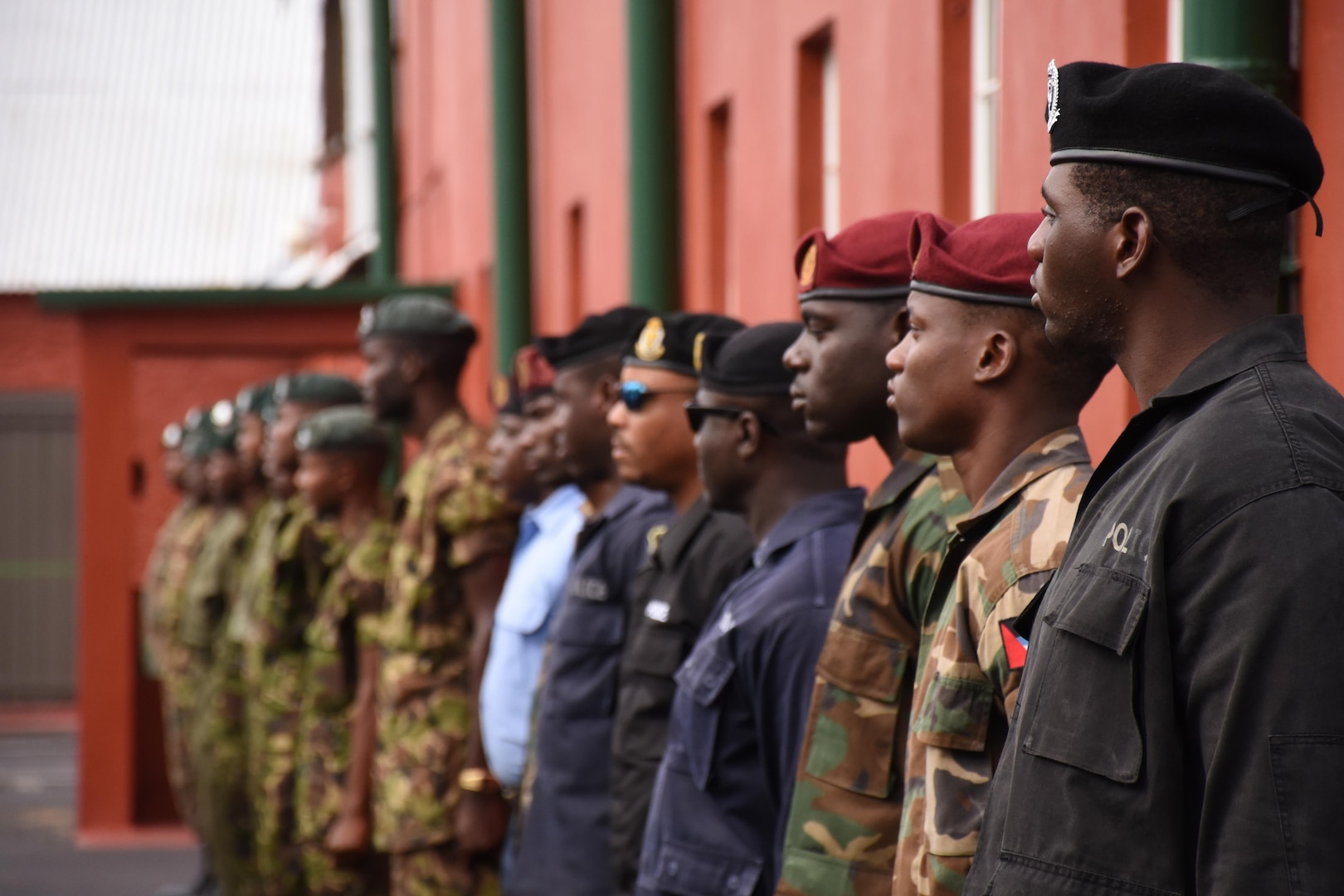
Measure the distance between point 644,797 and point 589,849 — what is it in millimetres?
611

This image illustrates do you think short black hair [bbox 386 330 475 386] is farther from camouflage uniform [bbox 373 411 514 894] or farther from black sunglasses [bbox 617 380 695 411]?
black sunglasses [bbox 617 380 695 411]

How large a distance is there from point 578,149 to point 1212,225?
344 inches

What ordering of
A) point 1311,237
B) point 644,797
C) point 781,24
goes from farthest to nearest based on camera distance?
1. point 781,24
2. point 644,797
3. point 1311,237

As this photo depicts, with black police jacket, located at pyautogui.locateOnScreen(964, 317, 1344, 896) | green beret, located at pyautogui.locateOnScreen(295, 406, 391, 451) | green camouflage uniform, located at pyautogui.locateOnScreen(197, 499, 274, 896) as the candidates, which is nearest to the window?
black police jacket, located at pyautogui.locateOnScreen(964, 317, 1344, 896)

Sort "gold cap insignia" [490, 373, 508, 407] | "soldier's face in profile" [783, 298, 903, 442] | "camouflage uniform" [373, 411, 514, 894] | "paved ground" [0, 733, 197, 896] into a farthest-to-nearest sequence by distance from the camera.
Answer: "paved ground" [0, 733, 197, 896], "gold cap insignia" [490, 373, 508, 407], "camouflage uniform" [373, 411, 514, 894], "soldier's face in profile" [783, 298, 903, 442]

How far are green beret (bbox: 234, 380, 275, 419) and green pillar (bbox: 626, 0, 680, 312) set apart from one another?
3425 mm

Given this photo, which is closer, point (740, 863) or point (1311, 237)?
point (1311, 237)

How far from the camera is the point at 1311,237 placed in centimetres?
320

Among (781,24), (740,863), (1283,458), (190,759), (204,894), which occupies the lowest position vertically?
(204,894)

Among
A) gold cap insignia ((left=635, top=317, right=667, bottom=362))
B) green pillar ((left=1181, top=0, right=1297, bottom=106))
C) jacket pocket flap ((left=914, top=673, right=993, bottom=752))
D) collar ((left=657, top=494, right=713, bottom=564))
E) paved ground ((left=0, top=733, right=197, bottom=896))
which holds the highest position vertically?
green pillar ((left=1181, top=0, right=1297, bottom=106))

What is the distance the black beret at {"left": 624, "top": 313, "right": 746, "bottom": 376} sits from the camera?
15.1 feet

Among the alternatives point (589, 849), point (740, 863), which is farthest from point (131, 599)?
point (740, 863)

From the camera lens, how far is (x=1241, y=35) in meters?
2.98

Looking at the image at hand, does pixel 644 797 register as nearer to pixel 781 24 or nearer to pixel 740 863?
pixel 740 863
